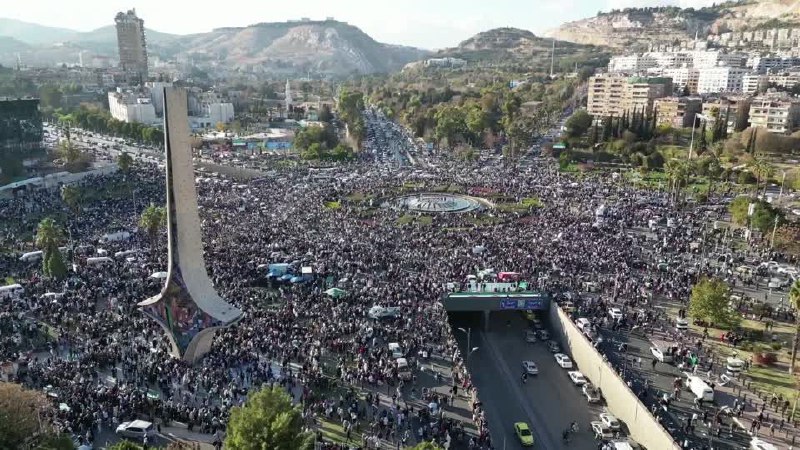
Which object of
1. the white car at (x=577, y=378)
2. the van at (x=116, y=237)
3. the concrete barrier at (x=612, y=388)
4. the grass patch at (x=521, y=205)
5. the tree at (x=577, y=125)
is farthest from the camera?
the tree at (x=577, y=125)

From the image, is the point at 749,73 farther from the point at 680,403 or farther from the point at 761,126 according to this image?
the point at 680,403

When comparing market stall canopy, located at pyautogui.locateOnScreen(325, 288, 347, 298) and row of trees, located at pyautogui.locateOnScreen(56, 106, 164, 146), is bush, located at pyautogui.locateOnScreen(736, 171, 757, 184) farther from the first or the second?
row of trees, located at pyautogui.locateOnScreen(56, 106, 164, 146)

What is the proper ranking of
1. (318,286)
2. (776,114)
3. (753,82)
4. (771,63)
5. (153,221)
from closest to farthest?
(318,286)
(153,221)
(776,114)
(753,82)
(771,63)

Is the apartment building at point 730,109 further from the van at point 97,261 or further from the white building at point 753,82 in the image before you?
the van at point 97,261

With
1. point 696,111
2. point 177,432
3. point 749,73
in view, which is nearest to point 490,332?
point 177,432

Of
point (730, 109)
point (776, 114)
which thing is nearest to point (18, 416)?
point (776, 114)

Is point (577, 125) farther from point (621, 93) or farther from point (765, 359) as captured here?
point (765, 359)

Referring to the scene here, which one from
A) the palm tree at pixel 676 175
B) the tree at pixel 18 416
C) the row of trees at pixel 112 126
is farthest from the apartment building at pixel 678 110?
the tree at pixel 18 416
